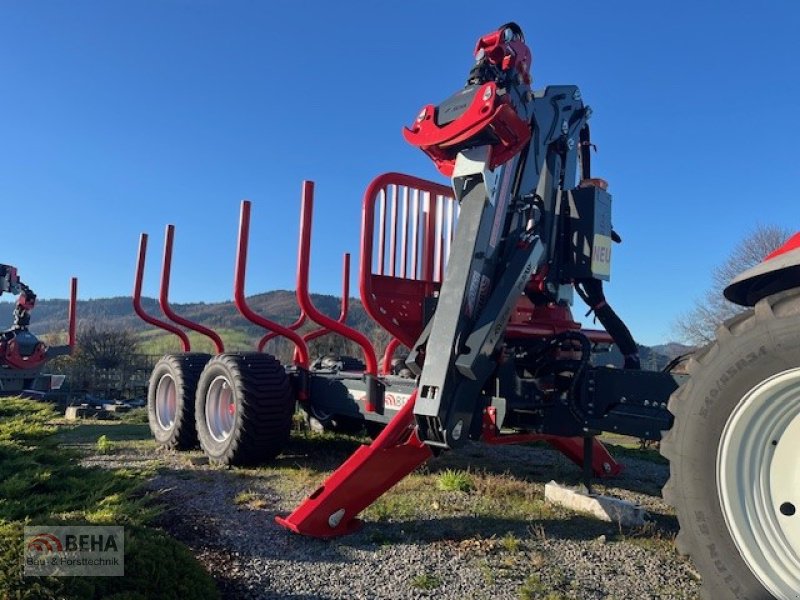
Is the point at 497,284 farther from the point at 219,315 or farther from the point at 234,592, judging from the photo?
the point at 219,315

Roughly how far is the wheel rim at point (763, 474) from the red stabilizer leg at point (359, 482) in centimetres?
206

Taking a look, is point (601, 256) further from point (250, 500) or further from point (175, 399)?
point (175, 399)

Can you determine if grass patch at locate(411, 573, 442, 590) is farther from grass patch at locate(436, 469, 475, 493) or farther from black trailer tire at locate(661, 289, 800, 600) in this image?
grass patch at locate(436, 469, 475, 493)

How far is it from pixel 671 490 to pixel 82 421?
1229 centimetres

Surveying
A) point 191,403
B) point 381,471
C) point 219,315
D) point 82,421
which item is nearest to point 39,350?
point 82,421

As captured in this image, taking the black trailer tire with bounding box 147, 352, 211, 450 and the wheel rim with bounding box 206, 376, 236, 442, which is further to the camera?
the black trailer tire with bounding box 147, 352, 211, 450

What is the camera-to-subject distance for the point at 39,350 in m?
14.5

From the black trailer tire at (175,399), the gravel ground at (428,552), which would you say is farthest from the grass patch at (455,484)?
the black trailer tire at (175,399)

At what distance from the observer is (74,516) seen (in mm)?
3127

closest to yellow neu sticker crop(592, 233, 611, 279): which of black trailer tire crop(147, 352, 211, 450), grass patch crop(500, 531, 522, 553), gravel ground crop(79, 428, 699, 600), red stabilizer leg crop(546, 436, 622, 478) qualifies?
gravel ground crop(79, 428, 699, 600)

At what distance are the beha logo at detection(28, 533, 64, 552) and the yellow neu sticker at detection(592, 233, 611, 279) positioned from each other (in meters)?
3.73

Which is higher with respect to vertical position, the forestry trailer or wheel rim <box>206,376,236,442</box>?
the forestry trailer

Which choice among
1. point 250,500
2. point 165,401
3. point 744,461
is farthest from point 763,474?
point 165,401

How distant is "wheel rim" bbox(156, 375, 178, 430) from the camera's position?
322 inches
